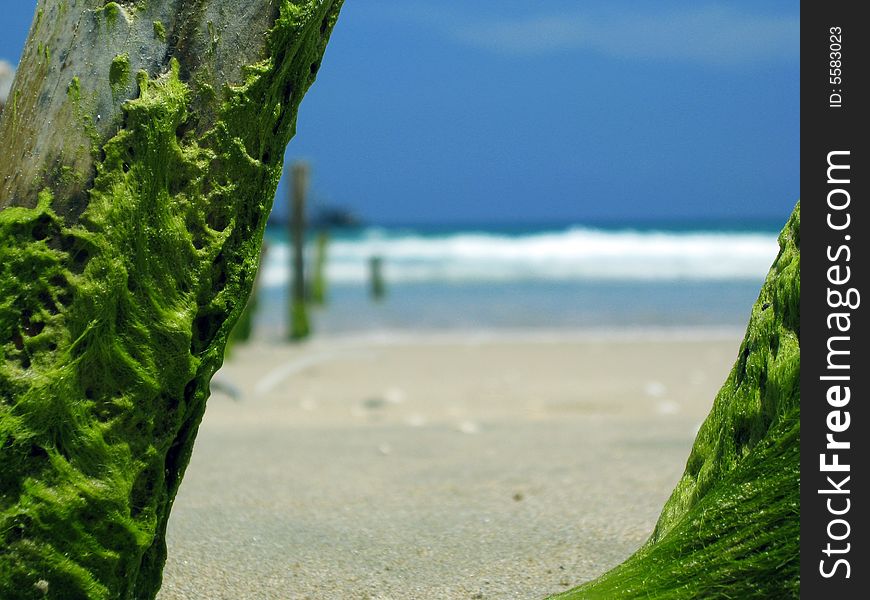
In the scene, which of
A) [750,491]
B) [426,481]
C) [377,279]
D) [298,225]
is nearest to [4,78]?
[426,481]

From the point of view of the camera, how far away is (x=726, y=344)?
11.4 m

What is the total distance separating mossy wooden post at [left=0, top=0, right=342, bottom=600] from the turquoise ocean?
10996 millimetres

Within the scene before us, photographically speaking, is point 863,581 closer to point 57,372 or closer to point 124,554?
point 124,554

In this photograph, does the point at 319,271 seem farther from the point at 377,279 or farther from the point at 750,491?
the point at 750,491

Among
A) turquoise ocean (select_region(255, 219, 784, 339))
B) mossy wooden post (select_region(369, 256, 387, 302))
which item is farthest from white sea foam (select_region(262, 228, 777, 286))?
mossy wooden post (select_region(369, 256, 387, 302))

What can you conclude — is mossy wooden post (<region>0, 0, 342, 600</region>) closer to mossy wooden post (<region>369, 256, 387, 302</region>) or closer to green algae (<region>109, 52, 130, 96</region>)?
green algae (<region>109, 52, 130, 96</region>)

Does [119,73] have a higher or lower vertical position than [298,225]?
higher

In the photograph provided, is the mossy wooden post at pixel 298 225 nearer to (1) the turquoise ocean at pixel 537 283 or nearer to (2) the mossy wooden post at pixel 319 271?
(1) the turquoise ocean at pixel 537 283

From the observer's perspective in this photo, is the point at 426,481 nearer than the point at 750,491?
No

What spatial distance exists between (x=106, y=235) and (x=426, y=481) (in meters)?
2.46

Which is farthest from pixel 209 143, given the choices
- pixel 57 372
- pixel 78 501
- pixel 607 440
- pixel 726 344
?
pixel 726 344

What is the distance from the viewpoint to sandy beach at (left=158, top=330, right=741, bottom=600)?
253cm

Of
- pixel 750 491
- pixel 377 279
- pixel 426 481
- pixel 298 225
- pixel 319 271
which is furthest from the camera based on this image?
pixel 377 279

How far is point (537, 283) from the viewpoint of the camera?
23938 mm
